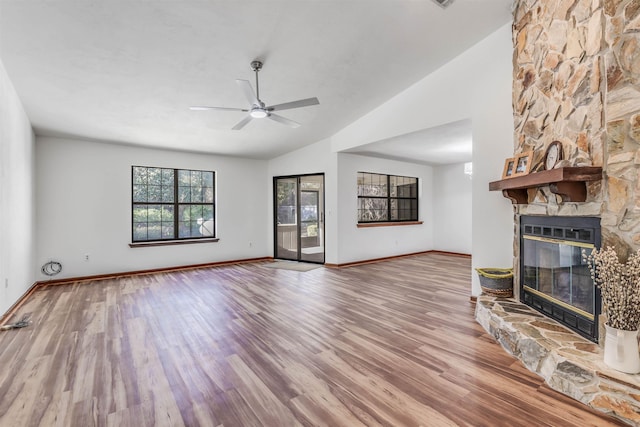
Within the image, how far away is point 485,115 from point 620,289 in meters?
2.43

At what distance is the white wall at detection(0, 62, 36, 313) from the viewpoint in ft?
10.6

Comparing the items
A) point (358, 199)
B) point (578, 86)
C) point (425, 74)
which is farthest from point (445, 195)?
point (578, 86)

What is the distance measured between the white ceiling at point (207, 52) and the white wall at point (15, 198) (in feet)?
0.89

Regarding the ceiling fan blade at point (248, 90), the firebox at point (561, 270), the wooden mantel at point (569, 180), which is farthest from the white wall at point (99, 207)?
the wooden mantel at point (569, 180)

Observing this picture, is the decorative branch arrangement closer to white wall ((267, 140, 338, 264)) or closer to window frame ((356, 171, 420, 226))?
white wall ((267, 140, 338, 264))

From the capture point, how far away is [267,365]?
7.56ft

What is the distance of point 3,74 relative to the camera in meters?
3.09

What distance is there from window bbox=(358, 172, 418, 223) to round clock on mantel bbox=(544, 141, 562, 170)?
434 centimetres

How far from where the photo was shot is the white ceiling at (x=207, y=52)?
2.56 meters

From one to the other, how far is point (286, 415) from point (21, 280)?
457cm

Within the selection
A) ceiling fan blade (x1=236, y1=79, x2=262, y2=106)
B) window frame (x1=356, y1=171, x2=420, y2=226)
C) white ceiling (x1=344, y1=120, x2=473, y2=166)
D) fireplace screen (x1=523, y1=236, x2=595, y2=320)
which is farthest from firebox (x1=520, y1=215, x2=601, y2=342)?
window frame (x1=356, y1=171, x2=420, y2=226)

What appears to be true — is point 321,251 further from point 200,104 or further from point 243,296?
point 200,104

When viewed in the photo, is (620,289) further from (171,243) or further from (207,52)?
(171,243)

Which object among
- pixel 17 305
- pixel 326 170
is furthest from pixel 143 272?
pixel 326 170
